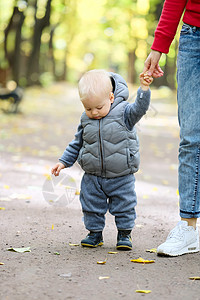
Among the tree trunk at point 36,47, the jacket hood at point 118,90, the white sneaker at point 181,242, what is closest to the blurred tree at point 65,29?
the tree trunk at point 36,47

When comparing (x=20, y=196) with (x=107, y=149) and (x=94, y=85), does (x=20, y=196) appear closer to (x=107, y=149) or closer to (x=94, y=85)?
(x=107, y=149)

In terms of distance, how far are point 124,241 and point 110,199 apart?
304mm

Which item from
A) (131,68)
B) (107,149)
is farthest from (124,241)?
(131,68)

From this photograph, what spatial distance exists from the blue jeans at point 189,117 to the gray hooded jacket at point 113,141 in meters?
0.29

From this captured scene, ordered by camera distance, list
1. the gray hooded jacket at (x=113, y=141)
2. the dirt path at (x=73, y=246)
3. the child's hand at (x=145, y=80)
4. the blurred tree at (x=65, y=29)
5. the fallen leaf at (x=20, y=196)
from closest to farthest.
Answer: the dirt path at (x=73, y=246), the child's hand at (x=145, y=80), the gray hooded jacket at (x=113, y=141), the fallen leaf at (x=20, y=196), the blurred tree at (x=65, y=29)

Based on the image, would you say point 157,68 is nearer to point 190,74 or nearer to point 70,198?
point 190,74

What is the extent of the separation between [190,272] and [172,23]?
1.60 meters

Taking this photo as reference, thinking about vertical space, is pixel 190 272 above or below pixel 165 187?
above

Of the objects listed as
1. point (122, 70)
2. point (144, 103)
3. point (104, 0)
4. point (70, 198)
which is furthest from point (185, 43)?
point (122, 70)

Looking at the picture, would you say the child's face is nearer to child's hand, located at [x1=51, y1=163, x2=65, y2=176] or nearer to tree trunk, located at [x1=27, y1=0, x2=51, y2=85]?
child's hand, located at [x1=51, y1=163, x2=65, y2=176]

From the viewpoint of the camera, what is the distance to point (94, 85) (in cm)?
353

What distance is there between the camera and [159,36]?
3.57 metres

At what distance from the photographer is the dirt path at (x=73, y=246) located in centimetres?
286

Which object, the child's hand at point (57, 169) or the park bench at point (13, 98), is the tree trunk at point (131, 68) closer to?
the park bench at point (13, 98)
